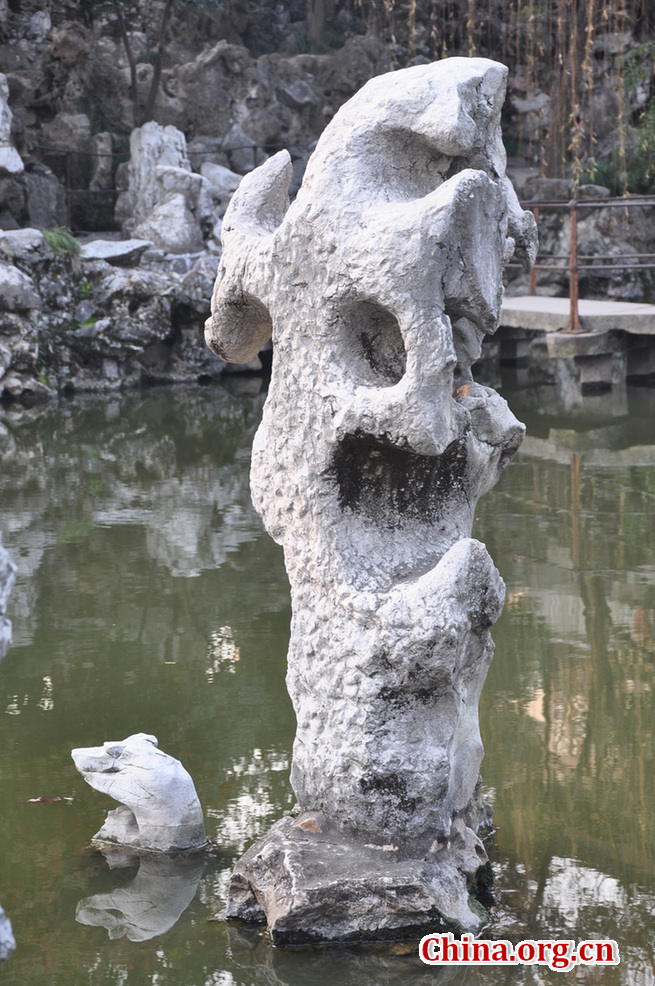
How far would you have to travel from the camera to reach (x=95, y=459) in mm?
10234

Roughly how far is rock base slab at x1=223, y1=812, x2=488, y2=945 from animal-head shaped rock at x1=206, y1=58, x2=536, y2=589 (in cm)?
77

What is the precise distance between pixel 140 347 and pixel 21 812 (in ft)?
33.9

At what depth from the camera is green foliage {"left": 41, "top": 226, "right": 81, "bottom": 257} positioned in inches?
554

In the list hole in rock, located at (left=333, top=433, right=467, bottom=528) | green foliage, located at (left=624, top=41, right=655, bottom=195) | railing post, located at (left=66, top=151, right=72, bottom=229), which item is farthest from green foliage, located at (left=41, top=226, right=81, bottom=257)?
hole in rock, located at (left=333, top=433, right=467, bottom=528)

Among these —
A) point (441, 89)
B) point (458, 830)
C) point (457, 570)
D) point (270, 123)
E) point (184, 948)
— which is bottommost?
point (184, 948)

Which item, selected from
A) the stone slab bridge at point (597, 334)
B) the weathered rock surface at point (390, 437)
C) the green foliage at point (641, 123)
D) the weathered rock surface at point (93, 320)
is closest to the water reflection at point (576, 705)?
the weathered rock surface at point (390, 437)

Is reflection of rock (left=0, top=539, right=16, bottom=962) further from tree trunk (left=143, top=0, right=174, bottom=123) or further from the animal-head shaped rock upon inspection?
tree trunk (left=143, top=0, right=174, bottom=123)

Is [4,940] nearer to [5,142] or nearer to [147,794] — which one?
[147,794]

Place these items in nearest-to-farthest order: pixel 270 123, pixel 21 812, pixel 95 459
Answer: pixel 21 812 < pixel 95 459 < pixel 270 123

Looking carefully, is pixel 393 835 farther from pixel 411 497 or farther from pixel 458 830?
pixel 411 497

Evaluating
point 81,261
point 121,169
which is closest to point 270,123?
point 121,169

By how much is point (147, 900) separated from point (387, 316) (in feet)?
6.14

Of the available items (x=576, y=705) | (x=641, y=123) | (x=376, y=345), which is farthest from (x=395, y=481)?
(x=641, y=123)

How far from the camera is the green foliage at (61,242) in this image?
1406 cm
